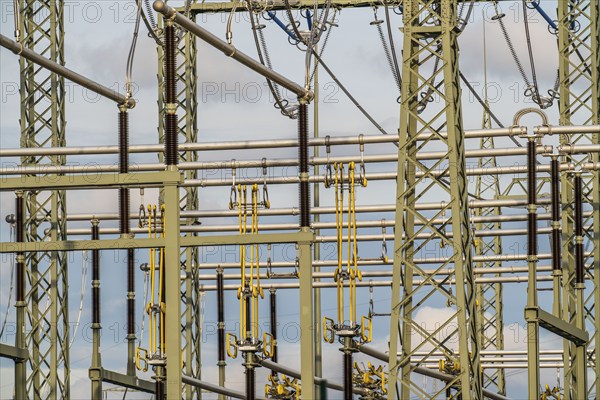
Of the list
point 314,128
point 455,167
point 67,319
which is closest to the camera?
point 455,167

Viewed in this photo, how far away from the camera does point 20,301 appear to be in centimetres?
1747

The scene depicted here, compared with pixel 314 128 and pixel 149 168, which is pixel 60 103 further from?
pixel 314 128

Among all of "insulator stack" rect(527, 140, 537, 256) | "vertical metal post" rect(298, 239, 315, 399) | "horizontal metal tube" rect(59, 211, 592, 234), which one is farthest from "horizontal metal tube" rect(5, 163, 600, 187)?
"vertical metal post" rect(298, 239, 315, 399)

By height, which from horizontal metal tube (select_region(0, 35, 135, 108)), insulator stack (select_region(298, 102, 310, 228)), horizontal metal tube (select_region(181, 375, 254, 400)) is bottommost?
horizontal metal tube (select_region(181, 375, 254, 400))

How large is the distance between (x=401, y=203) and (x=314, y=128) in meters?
10.8

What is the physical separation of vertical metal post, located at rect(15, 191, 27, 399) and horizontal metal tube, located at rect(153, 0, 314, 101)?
4134 mm

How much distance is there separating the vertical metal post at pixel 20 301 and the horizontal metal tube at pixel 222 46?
413 centimetres

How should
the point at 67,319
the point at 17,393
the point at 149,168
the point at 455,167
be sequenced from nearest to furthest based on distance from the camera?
Result: the point at 455,167
the point at 17,393
the point at 149,168
the point at 67,319

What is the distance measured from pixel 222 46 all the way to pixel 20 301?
5.68 meters

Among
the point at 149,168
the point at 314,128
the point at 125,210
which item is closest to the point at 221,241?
the point at 125,210

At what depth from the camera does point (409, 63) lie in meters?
15.0

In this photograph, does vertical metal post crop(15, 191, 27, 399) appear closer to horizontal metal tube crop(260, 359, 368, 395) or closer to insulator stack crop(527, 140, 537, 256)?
horizontal metal tube crop(260, 359, 368, 395)

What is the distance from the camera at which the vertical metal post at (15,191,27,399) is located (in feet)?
54.2

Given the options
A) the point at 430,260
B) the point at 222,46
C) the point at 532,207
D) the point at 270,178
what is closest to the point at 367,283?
the point at 430,260
